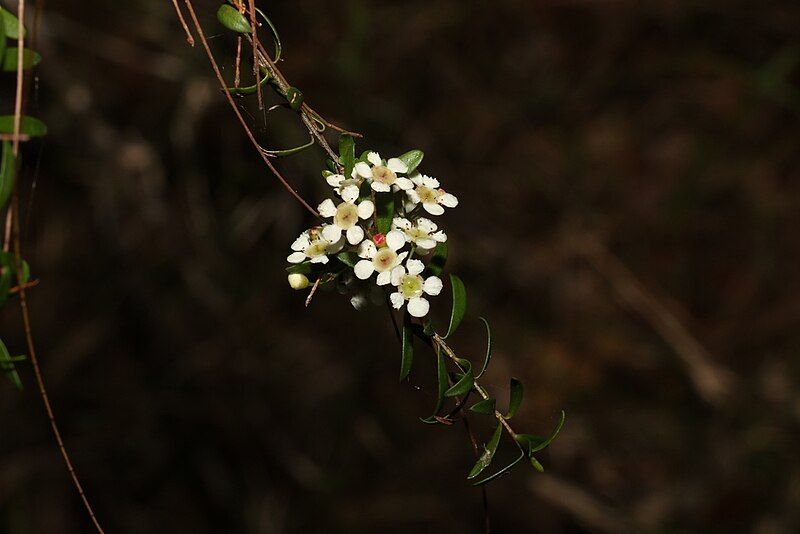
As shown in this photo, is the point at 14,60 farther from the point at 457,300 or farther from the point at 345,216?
the point at 457,300

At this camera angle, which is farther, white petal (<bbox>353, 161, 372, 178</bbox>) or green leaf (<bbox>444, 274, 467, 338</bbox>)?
green leaf (<bbox>444, 274, 467, 338</bbox>)

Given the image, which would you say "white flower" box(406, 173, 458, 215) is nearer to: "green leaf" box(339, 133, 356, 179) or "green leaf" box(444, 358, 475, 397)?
"green leaf" box(339, 133, 356, 179)

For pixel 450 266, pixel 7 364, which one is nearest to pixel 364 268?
pixel 7 364

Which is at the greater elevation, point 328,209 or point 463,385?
point 328,209

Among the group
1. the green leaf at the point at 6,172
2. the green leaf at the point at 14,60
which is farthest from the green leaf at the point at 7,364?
the green leaf at the point at 14,60

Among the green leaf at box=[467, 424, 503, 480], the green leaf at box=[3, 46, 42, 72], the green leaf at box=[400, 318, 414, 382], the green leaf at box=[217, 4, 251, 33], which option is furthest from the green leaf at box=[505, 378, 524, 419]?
the green leaf at box=[3, 46, 42, 72]

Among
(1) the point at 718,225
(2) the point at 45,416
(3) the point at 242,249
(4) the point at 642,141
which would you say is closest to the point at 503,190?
(4) the point at 642,141
